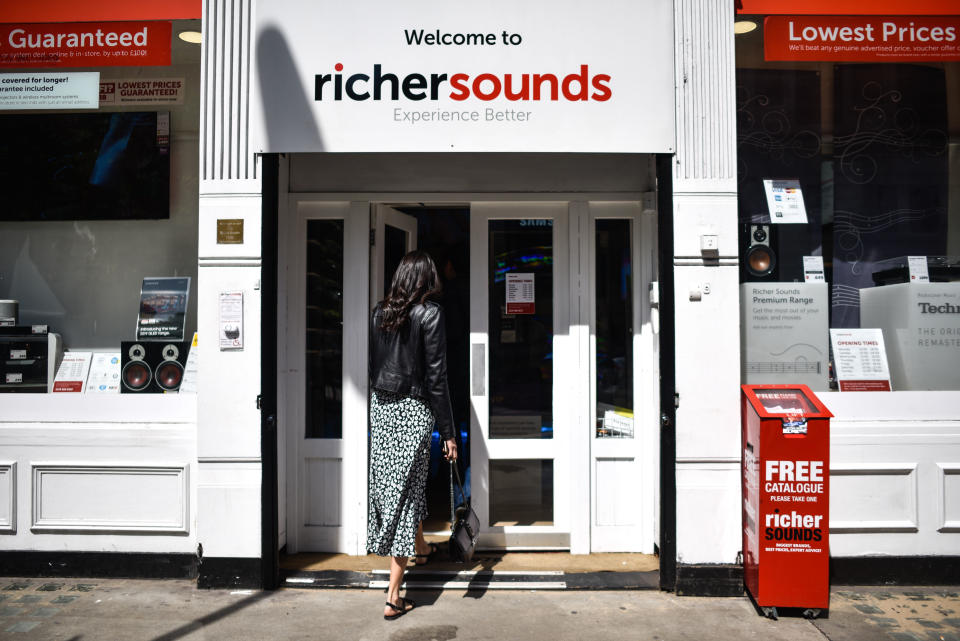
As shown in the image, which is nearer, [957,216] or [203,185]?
[203,185]

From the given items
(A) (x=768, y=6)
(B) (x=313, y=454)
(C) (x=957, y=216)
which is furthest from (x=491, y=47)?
(C) (x=957, y=216)

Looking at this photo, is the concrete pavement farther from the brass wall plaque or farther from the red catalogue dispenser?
the brass wall plaque

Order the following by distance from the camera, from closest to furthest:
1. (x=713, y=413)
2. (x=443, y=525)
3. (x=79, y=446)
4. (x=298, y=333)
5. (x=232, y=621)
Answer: (x=232, y=621) → (x=713, y=413) → (x=79, y=446) → (x=298, y=333) → (x=443, y=525)

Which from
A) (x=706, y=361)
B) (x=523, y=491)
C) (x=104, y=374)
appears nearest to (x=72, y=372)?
(x=104, y=374)

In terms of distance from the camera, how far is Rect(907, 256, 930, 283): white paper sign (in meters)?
4.57

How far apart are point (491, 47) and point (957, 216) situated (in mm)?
3603

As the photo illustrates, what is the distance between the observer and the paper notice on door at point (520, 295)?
15.5 feet

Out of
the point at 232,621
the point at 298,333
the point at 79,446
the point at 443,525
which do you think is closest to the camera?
the point at 232,621

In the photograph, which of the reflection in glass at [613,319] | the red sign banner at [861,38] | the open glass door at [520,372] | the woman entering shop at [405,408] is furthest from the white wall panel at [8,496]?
the red sign banner at [861,38]

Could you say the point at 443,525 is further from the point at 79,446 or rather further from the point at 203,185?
the point at 203,185

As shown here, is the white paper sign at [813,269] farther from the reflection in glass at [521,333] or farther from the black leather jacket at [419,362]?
the black leather jacket at [419,362]

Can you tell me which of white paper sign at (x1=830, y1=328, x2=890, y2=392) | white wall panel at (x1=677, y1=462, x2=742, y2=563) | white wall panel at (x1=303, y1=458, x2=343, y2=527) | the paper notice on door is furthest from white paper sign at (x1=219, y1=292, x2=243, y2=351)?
white paper sign at (x1=830, y1=328, x2=890, y2=392)

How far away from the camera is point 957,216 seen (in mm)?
4809

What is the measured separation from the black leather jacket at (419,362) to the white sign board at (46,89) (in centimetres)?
289
